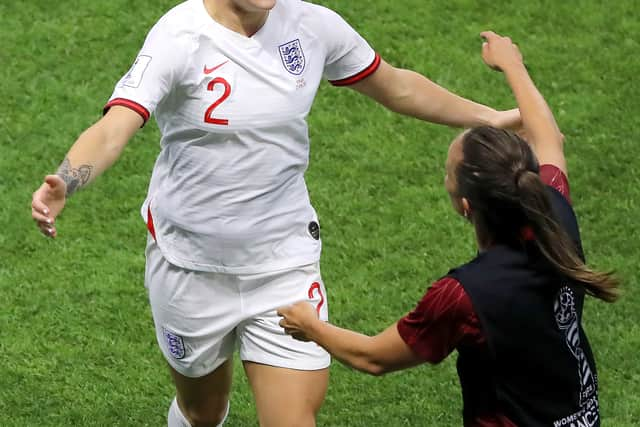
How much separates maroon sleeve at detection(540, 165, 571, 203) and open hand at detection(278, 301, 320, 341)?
89 cm

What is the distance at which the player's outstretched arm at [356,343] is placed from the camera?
163 inches

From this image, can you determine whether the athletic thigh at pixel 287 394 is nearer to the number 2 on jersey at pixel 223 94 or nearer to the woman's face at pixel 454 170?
the number 2 on jersey at pixel 223 94

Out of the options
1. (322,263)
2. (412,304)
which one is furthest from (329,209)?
(412,304)

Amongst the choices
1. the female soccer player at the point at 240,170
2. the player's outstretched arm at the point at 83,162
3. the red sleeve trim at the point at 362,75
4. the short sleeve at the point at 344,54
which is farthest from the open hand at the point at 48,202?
the red sleeve trim at the point at 362,75

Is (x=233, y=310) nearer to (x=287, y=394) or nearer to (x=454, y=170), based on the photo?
(x=287, y=394)

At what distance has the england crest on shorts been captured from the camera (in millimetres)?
5332

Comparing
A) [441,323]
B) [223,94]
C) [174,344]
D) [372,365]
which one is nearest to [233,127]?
[223,94]

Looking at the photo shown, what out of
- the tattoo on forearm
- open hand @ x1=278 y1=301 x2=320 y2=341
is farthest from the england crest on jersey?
open hand @ x1=278 y1=301 x2=320 y2=341

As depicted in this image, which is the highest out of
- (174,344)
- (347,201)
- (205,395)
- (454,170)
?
(454,170)

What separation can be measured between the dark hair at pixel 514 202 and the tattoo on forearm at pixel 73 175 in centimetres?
118

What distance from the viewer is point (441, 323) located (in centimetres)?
404

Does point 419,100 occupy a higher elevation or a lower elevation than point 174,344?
higher

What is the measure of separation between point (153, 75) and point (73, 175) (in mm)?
510

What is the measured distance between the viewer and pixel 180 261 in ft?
17.0
